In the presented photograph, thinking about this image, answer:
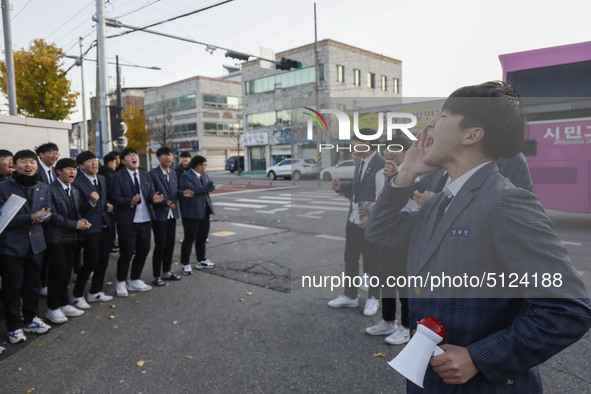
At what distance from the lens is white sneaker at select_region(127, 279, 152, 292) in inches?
223

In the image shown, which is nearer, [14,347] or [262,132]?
[14,347]

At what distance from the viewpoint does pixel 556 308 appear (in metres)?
1.20

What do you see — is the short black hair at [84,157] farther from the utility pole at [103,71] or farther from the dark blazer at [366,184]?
the utility pole at [103,71]

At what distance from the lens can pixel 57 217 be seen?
4.48m

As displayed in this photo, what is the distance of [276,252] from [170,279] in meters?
2.26

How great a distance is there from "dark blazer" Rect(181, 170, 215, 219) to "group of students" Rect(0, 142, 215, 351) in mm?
16

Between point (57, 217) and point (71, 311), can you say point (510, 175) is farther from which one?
point (71, 311)

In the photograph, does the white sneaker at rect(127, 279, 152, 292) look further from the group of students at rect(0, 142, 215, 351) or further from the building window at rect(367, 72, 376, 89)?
the building window at rect(367, 72, 376, 89)

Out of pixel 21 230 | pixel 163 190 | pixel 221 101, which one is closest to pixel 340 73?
pixel 221 101

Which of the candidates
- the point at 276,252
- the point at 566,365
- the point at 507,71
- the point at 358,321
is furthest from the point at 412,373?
the point at 507,71

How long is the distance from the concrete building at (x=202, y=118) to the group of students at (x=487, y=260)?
1957 inches

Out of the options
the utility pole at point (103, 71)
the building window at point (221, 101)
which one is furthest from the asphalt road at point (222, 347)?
the building window at point (221, 101)

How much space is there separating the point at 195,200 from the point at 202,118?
151 ft

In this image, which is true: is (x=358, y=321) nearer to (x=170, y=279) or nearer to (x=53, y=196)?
(x=170, y=279)
